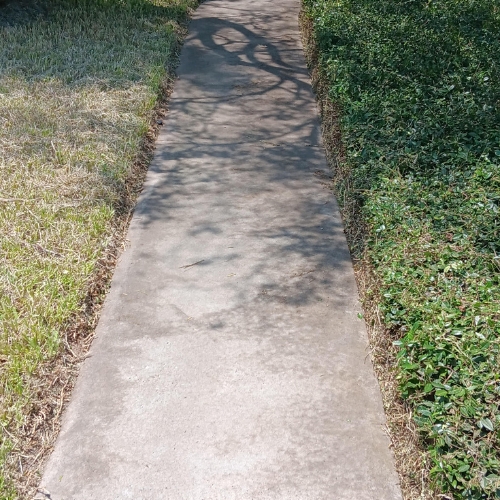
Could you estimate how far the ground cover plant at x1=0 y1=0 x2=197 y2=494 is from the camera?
3.48 metres

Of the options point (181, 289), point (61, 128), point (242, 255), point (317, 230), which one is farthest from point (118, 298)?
point (61, 128)

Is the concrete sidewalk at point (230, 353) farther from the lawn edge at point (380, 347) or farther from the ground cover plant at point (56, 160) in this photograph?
the ground cover plant at point (56, 160)

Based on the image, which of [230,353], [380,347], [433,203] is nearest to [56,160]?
[230,353]

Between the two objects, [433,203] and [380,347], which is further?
[433,203]

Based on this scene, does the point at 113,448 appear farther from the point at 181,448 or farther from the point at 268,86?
the point at 268,86

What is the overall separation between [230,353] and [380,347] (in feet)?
2.68

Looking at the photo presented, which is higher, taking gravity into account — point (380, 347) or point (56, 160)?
point (56, 160)

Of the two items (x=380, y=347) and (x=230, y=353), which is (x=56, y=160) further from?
(x=380, y=347)

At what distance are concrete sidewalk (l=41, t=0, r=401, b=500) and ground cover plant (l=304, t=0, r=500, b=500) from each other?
0.29 m

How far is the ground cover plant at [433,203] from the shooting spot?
2.88 metres

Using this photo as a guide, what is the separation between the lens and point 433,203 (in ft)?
14.8

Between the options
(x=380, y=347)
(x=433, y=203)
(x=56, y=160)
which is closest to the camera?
(x=380, y=347)

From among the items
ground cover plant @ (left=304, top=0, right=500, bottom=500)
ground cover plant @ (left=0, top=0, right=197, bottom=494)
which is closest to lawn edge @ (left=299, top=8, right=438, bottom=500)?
ground cover plant @ (left=304, top=0, right=500, bottom=500)

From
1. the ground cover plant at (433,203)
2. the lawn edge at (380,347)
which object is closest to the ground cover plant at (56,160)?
the lawn edge at (380,347)
